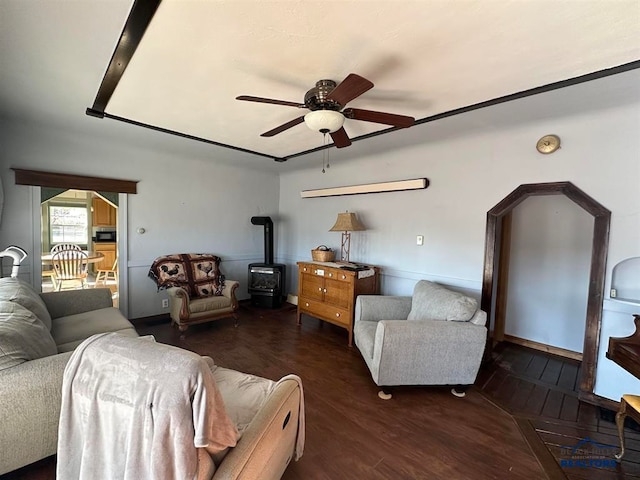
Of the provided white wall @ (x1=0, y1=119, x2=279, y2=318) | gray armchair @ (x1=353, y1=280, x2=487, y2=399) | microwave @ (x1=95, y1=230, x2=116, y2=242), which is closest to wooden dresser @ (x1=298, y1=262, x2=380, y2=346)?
gray armchair @ (x1=353, y1=280, x2=487, y2=399)

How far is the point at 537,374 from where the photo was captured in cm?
280

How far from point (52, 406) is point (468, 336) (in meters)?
2.66

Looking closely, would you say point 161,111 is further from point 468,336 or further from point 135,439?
point 468,336

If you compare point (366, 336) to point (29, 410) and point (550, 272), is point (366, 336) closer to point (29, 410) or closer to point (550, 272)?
point (29, 410)

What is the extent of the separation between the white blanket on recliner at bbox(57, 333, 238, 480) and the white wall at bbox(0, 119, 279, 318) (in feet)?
9.23

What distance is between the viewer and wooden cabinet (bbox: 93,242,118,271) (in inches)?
243

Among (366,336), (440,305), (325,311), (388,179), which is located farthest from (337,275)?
(388,179)

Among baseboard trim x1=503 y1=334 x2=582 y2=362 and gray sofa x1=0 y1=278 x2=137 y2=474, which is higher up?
gray sofa x1=0 y1=278 x2=137 y2=474

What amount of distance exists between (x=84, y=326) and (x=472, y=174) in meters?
3.92

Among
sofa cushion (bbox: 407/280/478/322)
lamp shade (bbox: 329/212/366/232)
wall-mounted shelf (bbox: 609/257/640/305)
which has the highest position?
lamp shade (bbox: 329/212/366/232)

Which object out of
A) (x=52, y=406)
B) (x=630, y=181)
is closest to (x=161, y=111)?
(x=52, y=406)

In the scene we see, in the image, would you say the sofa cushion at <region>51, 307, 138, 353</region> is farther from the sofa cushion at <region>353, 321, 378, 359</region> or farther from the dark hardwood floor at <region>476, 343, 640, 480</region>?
the dark hardwood floor at <region>476, 343, 640, 480</region>

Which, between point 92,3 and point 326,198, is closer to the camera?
point 92,3

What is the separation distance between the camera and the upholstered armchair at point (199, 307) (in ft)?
11.2
